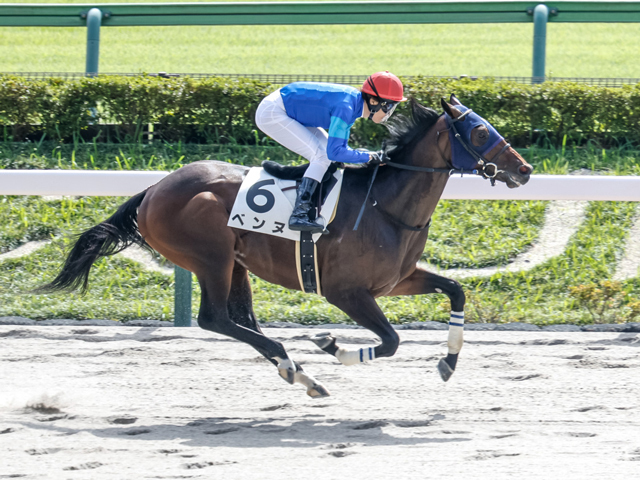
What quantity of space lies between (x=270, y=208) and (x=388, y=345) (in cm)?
96

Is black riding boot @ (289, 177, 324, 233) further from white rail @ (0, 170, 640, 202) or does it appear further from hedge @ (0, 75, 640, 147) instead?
hedge @ (0, 75, 640, 147)

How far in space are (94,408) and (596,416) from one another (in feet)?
8.20

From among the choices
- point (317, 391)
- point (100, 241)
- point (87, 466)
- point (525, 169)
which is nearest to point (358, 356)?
point (317, 391)

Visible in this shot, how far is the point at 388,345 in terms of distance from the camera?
4.30 meters

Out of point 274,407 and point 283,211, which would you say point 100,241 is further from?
point 274,407

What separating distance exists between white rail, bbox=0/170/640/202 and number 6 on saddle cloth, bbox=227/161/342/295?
1.42m

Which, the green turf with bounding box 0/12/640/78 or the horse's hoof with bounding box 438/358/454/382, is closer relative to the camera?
the horse's hoof with bounding box 438/358/454/382

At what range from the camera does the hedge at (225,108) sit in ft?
24.7

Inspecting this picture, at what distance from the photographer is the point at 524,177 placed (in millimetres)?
4277

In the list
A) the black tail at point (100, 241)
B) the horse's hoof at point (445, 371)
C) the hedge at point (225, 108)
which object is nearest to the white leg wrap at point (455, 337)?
the horse's hoof at point (445, 371)

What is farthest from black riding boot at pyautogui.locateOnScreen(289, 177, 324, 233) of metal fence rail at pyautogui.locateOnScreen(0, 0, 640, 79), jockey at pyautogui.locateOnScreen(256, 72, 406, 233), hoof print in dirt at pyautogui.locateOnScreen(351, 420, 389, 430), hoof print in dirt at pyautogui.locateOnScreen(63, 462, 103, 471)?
metal fence rail at pyautogui.locateOnScreen(0, 0, 640, 79)

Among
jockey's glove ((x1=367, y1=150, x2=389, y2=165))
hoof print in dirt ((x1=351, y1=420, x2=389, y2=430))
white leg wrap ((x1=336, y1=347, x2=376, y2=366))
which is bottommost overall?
hoof print in dirt ((x1=351, y1=420, x2=389, y2=430))

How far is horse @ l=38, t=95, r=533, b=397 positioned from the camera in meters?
4.34

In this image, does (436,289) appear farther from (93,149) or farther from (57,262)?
(93,149)
